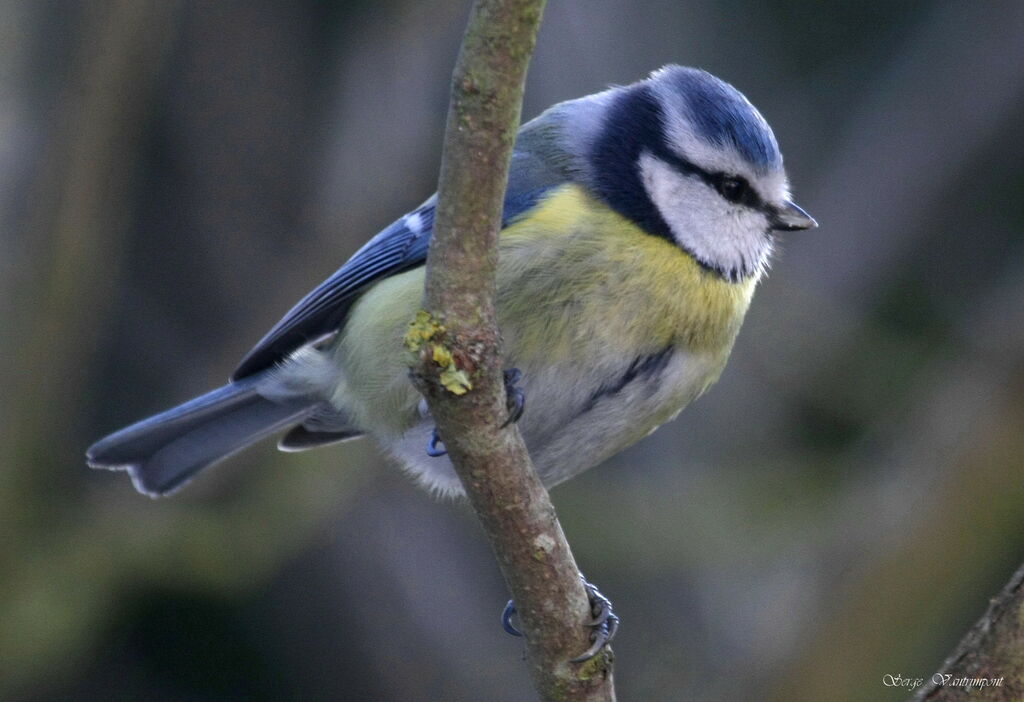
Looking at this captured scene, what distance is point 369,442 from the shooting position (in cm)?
288

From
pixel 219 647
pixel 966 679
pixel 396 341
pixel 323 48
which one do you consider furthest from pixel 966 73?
pixel 219 647

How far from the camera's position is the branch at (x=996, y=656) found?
131 cm

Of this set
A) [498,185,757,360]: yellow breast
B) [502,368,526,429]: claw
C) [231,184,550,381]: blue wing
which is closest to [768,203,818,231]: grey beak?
[498,185,757,360]: yellow breast

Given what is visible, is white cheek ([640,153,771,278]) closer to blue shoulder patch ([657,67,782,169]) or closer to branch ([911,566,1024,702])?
blue shoulder patch ([657,67,782,169])

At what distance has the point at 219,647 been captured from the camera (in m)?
3.26

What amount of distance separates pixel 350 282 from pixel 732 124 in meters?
0.69

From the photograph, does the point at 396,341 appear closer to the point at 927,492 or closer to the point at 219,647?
the point at 927,492

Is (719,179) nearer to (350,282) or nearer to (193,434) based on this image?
(350,282)

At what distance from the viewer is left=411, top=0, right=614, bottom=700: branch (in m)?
1.19

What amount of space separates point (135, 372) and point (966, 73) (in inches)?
93.0

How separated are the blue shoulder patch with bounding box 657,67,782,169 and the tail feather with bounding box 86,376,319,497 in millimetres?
898

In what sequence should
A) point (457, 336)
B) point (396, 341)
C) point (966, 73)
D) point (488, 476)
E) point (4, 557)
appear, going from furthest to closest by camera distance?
1. point (966, 73)
2. point (4, 557)
3. point (396, 341)
4. point (488, 476)
5. point (457, 336)

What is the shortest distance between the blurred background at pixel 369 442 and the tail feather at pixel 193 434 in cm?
40

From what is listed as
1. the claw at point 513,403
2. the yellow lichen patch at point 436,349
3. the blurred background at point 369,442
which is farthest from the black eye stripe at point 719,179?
the blurred background at point 369,442
